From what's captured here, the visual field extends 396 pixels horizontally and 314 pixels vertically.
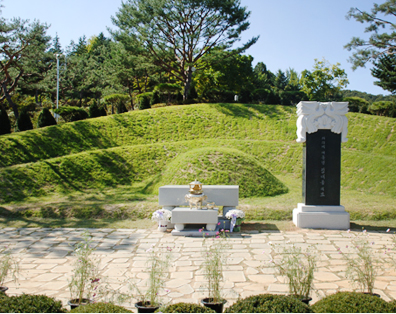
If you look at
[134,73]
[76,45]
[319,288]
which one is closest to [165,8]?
[134,73]

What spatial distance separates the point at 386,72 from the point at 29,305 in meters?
29.0

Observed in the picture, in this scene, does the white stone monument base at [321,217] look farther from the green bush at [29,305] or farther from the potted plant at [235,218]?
the green bush at [29,305]

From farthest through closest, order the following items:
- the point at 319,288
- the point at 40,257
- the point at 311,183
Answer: the point at 311,183 < the point at 40,257 < the point at 319,288

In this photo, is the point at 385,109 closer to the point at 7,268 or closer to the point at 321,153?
the point at 321,153

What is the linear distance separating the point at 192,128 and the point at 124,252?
45.5ft

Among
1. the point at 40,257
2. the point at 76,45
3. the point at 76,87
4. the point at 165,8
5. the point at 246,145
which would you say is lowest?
the point at 40,257

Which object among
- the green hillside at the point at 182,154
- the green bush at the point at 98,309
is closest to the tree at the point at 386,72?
the green hillside at the point at 182,154

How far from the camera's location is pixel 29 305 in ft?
9.53

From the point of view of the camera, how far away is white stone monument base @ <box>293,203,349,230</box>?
314 inches

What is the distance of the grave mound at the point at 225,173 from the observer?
11812 millimetres

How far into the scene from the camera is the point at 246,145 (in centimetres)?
1755

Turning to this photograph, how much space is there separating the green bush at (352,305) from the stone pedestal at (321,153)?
5227 millimetres

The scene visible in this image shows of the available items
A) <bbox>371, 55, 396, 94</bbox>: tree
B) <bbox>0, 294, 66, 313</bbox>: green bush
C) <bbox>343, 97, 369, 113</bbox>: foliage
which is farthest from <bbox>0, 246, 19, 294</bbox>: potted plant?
<bbox>371, 55, 396, 94</bbox>: tree

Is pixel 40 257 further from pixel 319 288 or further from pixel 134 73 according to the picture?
pixel 134 73
